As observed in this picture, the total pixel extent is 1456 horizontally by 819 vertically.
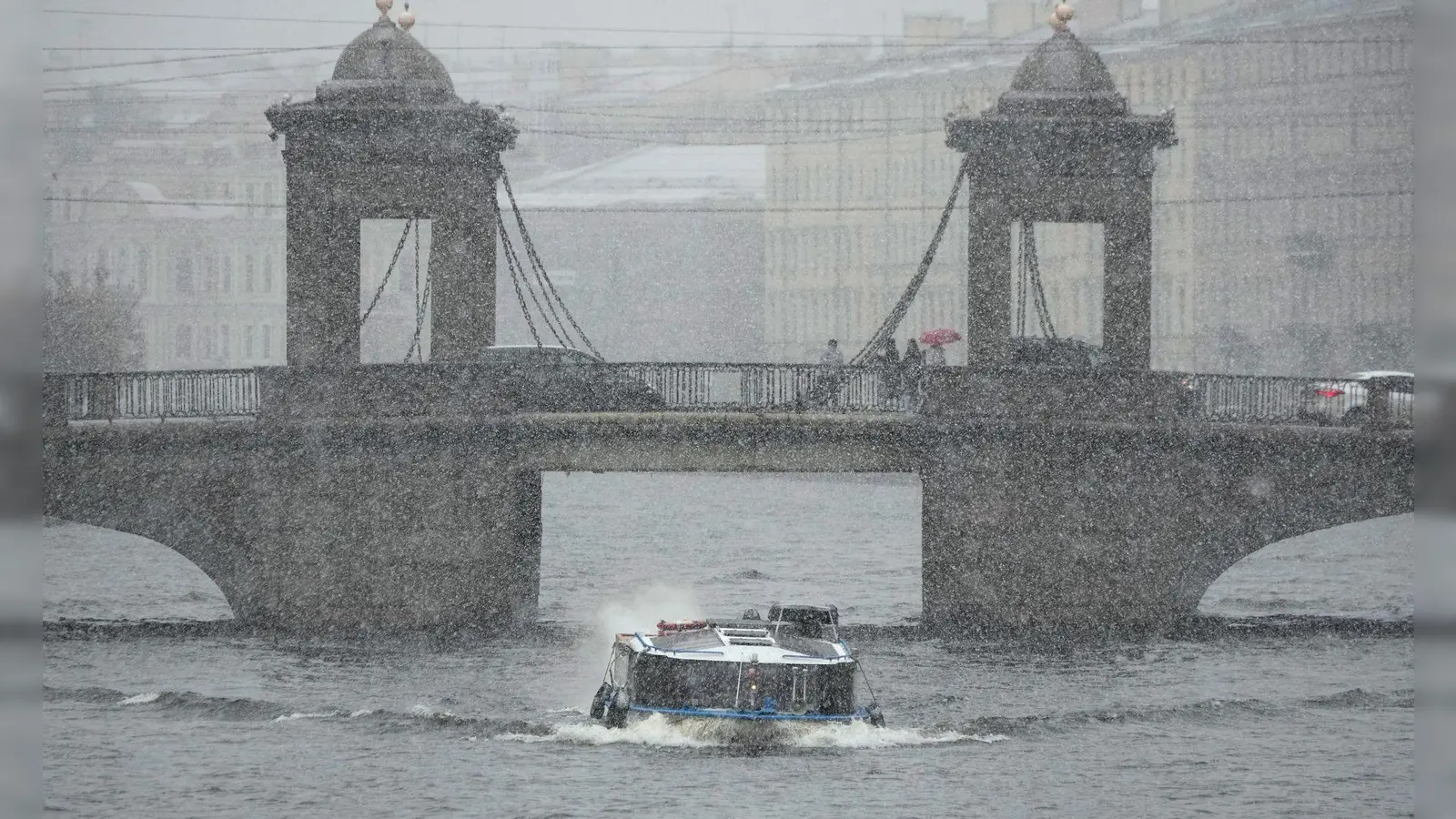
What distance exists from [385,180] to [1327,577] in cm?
2761

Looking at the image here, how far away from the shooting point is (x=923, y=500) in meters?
32.9

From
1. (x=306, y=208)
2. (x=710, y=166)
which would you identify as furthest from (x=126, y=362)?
(x=306, y=208)

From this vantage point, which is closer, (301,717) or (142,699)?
(301,717)

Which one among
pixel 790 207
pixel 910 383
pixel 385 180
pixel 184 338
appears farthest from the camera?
pixel 184 338

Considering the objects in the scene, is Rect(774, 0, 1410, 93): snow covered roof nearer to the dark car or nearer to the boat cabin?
the dark car

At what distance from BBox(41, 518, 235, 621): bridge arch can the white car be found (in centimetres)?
1880

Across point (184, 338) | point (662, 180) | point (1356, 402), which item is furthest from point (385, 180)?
point (662, 180)

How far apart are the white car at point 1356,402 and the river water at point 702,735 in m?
4.03

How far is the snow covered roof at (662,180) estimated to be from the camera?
11056 cm

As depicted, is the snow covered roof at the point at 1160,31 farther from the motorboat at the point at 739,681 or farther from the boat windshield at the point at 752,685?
the boat windshield at the point at 752,685

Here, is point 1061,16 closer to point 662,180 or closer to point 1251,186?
point 1251,186

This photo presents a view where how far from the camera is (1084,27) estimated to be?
8956 centimetres

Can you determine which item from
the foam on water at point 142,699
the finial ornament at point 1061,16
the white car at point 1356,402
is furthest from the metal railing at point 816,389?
the foam on water at point 142,699

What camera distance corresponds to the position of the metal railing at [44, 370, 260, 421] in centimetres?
3347
